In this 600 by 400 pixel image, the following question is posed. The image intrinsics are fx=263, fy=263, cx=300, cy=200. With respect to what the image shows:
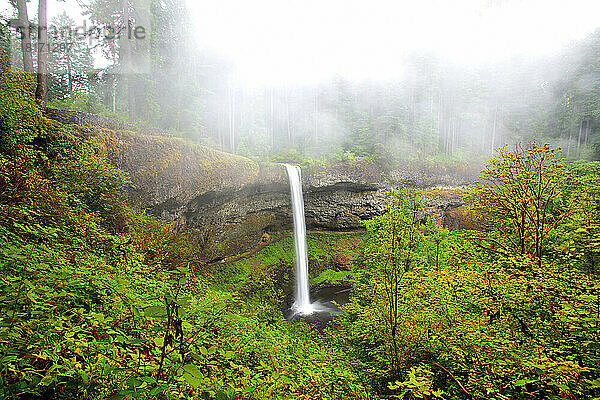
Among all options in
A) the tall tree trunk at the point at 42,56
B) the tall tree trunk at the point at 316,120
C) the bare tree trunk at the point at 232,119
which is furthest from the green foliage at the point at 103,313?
the tall tree trunk at the point at 316,120

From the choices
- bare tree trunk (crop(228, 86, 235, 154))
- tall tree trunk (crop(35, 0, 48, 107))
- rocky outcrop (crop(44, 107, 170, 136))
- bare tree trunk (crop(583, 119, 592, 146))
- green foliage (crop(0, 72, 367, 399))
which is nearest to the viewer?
green foliage (crop(0, 72, 367, 399))

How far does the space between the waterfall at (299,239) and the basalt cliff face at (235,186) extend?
0.64 meters

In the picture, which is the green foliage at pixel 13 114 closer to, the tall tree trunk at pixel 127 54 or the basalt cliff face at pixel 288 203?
the basalt cliff face at pixel 288 203

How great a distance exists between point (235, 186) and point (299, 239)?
783cm

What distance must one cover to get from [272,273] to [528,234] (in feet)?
43.8

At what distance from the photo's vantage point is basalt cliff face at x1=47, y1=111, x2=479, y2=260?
338 inches

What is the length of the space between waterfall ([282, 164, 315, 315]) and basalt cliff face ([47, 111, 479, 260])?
0.64 m

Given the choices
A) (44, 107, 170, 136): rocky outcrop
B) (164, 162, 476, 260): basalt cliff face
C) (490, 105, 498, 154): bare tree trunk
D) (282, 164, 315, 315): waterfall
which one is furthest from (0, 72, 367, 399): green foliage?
(490, 105, 498, 154): bare tree trunk

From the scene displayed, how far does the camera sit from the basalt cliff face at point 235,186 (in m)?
8.60

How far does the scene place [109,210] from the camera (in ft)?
21.9

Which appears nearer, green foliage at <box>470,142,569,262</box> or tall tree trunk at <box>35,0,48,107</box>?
green foliage at <box>470,142,569,262</box>

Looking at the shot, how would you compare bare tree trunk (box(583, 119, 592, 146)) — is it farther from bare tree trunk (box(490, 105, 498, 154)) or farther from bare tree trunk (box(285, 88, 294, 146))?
bare tree trunk (box(285, 88, 294, 146))

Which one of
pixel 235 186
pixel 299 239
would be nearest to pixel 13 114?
pixel 235 186

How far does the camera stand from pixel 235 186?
44.5ft
